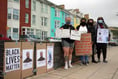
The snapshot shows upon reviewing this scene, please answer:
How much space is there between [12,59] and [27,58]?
0.60 metres

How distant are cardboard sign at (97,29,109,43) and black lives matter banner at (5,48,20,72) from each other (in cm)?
438

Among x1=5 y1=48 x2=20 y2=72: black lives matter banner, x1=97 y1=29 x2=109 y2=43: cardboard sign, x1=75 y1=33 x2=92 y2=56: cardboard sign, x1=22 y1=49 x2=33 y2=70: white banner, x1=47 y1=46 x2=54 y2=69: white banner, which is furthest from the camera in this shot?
x1=97 y1=29 x2=109 y2=43: cardboard sign

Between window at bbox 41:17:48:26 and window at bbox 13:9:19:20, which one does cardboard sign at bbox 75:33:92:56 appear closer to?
window at bbox 13:9:19:20

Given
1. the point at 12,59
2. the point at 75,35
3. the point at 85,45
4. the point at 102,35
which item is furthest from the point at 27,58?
the point at 102,35

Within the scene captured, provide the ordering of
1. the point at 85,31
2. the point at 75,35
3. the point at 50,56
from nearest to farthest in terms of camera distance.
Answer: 1. the point at 50,56
2. the point at 75,35
3. the point at 85,31

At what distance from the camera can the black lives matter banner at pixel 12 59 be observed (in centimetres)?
432

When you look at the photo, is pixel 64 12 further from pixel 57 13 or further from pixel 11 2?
pixel 11 2

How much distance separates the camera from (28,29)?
37938mm

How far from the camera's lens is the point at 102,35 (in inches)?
318

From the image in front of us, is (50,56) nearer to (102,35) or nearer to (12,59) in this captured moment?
(12,59)

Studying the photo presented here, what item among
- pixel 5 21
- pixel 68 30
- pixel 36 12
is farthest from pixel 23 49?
pixel 36 12

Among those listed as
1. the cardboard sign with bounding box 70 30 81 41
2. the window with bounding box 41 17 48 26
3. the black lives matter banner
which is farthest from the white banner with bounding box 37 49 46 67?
the window with bounding box 41 17 48 26

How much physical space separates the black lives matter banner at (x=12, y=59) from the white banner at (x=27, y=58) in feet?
0.68

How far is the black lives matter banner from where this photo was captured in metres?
4.32
